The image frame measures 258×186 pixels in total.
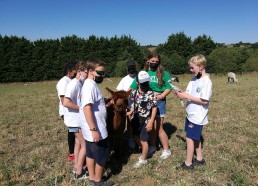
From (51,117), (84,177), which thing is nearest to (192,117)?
(84,177)

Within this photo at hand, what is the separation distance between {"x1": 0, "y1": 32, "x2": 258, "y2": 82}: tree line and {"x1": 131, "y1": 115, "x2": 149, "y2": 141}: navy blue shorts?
115 ft

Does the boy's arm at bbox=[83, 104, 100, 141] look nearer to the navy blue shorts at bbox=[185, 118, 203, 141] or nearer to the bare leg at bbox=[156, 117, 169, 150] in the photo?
the navy blue shorts at bbox=[185, 118, 203, 141]

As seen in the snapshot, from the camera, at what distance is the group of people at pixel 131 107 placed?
4195 millimetres

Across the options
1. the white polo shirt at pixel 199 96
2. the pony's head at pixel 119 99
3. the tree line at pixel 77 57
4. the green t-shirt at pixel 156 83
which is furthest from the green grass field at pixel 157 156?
the tree line at pixel 77 57

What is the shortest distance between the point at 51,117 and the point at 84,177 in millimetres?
6458

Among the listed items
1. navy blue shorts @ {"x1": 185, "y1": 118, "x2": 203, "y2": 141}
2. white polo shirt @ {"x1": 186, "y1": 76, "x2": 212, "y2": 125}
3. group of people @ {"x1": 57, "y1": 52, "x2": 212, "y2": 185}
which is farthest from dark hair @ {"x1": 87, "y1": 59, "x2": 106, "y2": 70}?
navy blue shorts @ {"x1": 185, "y1": 118, "x2": 203, "y2": 141}

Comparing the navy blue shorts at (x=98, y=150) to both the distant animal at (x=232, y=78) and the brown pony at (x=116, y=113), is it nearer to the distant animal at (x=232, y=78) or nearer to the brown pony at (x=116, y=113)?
the brown pony at (x=116, y=113)

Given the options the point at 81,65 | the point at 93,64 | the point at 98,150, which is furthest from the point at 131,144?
the point at 93,64

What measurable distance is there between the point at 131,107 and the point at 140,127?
1.36 ft

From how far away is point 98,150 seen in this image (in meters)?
4.31

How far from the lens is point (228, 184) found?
14.9ft

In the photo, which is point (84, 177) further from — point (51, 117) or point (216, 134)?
point (51, 117)

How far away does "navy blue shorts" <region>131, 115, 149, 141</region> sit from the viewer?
5.20 metres

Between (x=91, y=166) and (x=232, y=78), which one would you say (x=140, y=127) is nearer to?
(x=91, y=166)
